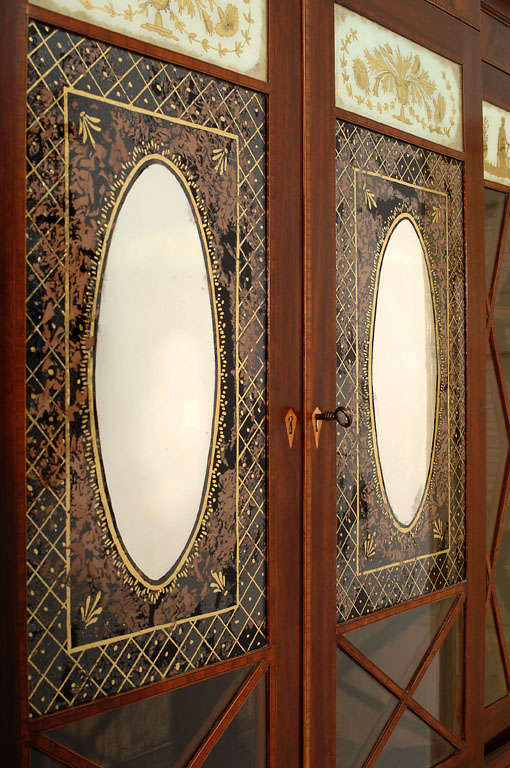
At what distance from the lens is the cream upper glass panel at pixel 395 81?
1.39m

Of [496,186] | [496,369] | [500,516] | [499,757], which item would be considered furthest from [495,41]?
[499,757]

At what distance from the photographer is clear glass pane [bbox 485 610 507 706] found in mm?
1853

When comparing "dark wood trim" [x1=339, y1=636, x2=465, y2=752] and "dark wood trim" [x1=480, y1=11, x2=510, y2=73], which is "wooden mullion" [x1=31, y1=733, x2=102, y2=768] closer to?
"dark wood trim" [x1=339, y1=636, x2=465, y2=752]

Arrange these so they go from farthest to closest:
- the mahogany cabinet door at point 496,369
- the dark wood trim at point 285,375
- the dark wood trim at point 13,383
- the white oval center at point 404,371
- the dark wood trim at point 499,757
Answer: the mahogany cabinet door at point 496,369, the dark wood trim at point 499,757, the white oval center at point 404,371, the dark wood trim at point 285,375, the dark wood trim at point 13,383

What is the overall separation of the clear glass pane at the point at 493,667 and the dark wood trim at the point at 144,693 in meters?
0.91

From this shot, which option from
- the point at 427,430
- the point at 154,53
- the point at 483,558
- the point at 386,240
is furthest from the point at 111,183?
the point at 483,558

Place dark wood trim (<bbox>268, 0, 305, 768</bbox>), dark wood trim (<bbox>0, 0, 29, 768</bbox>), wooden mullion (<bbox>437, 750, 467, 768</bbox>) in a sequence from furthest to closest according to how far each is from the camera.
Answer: wooden mullion (<bbox>437, 750, 467, 768</bbox>)
dark wood trim (<bbox>268, 0, 305, 768</bbox>)
dark wood trim (<bbox>0, 0, 29, 768</bbox>)

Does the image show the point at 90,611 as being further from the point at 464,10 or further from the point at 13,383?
the point at 464,10

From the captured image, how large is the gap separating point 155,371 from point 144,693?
509 millimetres

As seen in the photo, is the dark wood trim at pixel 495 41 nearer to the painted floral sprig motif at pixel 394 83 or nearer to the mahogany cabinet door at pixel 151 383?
the painted floral sprig motif at pixel 394 83

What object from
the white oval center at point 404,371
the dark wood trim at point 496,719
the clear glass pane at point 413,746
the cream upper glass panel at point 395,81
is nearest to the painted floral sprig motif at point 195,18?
the cream upper glass panel at point 395,81

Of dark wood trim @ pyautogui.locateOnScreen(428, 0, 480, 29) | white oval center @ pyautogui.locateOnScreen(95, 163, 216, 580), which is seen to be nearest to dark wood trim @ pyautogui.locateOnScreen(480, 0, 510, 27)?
dark wood trim @ pyautogui.locateOnScreen(428, 0, 480, 29)

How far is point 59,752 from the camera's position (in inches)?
38.1

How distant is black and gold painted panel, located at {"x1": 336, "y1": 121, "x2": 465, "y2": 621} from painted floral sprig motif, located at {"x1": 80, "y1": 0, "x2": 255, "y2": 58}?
11.2 inches
